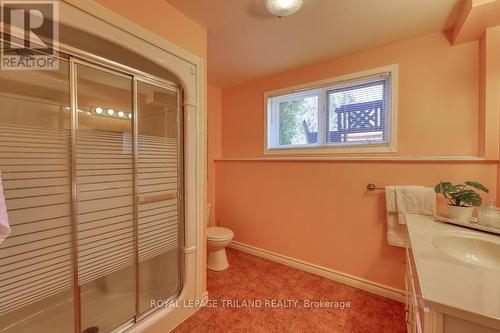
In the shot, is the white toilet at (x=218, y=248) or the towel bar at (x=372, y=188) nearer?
the towel bar at (x=372, y=188)

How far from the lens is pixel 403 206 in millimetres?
1678

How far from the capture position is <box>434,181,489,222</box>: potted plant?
134 cm

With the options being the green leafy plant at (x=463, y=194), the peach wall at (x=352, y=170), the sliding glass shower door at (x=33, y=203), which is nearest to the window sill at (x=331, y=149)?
the peach wall at (x=352, y=170)

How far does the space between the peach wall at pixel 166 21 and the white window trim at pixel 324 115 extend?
1105 mm

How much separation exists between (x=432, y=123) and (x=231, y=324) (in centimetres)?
218

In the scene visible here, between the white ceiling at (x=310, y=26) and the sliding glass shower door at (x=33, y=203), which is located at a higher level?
the white ceiling at (x=310, y=26)

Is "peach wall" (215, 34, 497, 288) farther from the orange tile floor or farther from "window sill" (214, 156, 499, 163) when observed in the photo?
the orange tile floor

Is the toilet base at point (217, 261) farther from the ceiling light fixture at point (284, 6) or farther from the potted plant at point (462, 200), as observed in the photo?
the ceiling light fixture at point (284, 6)

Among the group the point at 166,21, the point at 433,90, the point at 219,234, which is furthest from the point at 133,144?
the point at 433,90

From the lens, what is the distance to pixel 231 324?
5.08 ft

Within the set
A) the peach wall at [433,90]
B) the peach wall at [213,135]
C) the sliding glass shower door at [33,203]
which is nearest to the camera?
the sliding glass shower door at [33,203]

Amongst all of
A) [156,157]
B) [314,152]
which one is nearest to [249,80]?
[314,152]

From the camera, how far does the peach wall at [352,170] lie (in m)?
1.62

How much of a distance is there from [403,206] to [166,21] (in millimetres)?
2195
